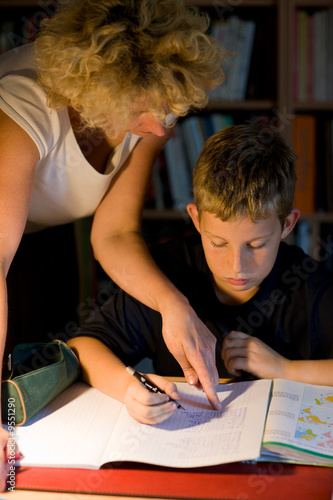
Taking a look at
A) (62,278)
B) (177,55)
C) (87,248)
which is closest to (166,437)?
(177,55)

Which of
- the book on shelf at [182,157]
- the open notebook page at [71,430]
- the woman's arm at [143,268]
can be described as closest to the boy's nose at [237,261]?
the woman's arm at [143,268]

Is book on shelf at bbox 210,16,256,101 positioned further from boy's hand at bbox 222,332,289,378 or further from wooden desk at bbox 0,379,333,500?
wooden desk at bbox 0,379,333,500

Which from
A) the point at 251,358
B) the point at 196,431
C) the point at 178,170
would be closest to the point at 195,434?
the point at 196,431

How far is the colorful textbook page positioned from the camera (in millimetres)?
793

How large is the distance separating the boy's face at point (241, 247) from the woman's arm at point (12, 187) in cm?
36

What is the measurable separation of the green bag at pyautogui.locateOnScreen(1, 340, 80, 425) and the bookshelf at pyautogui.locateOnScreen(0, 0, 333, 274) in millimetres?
1243

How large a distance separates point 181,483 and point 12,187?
0.53m

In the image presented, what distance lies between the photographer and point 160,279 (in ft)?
3.67

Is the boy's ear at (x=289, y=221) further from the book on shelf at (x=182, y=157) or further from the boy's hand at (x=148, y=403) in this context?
the book on shelf at (x=182, y=157)

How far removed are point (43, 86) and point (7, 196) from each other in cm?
23

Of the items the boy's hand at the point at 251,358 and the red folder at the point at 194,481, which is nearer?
the red folder at the point at 194,481

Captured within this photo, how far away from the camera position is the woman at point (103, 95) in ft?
3.05

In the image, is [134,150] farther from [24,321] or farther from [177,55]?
[24,321]

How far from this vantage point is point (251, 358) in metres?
1.05
